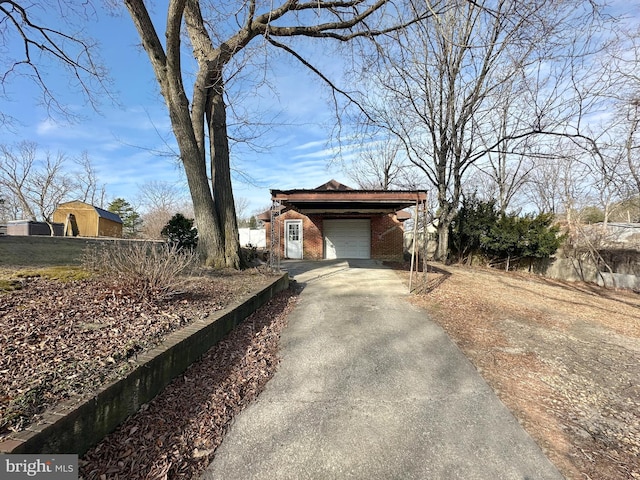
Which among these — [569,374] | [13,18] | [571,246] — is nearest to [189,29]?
[13,18]

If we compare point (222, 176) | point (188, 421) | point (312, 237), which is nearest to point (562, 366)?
point (188, 421)

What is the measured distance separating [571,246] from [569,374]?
42.0 ft

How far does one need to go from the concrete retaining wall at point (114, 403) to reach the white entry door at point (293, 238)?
497 inches

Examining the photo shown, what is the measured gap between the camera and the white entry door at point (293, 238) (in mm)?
16609

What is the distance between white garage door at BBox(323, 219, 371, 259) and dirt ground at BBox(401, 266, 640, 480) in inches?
322

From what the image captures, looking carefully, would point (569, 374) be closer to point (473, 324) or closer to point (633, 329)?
point (473, 324)

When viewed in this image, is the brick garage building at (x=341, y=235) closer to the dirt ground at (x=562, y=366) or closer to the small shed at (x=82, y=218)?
the dirt ground at (x=562, y=366)

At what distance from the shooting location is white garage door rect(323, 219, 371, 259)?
16312mm

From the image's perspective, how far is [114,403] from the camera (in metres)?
2.22

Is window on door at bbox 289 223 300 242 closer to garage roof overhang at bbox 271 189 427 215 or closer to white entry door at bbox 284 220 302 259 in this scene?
white entry door at bbox 284 220 302 259

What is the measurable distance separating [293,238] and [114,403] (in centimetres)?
1457

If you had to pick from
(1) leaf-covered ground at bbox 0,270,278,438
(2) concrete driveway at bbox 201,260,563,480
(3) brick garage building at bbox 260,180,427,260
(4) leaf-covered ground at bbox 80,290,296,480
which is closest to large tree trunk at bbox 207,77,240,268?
(1) leaf-covered ground at bbox 0,270,278,438

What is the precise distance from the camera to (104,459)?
201 cm

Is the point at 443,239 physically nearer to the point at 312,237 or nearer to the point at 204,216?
the point at 312,237
